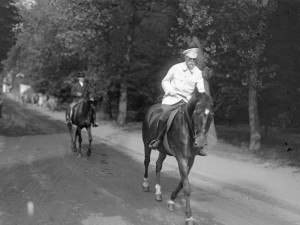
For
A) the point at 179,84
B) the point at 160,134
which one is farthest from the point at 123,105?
the point at 179,84

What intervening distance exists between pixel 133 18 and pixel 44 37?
45.4 ft

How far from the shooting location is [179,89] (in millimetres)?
8258

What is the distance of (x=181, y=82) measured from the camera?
816cm

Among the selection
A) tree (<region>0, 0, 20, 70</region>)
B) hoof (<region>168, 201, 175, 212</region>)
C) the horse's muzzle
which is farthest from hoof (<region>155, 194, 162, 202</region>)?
tree (<region>0, 0, 20, 70</region>)

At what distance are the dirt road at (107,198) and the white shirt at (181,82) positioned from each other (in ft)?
6.90

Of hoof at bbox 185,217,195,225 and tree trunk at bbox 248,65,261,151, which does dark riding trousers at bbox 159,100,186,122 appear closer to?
hoof at bbox 185,217,195,225

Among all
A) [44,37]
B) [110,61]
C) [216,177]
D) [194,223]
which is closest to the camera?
[194,223]

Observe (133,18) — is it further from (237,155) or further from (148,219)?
(148,219)

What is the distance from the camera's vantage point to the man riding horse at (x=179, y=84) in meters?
7.91

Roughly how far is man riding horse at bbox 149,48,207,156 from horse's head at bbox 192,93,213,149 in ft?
2.75

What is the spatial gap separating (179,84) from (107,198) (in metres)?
2.68

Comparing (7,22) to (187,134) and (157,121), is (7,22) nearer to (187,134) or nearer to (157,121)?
(157,121)

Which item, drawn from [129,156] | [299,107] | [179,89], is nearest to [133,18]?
[129,156]

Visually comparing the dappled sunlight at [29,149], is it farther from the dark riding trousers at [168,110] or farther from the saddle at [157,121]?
the dark riding trousers at [168,110]
